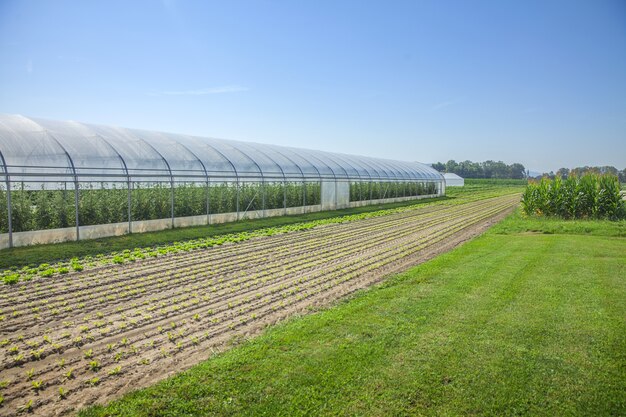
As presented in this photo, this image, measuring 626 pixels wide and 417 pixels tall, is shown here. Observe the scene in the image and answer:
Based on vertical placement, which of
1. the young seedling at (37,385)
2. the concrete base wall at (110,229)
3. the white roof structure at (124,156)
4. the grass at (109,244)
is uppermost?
the white roof structure at (124,156)

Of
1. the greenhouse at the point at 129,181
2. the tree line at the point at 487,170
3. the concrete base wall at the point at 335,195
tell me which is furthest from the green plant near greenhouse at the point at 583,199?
the tree line at the point at 487,170

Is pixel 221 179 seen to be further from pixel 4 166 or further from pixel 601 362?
pixel 601 362

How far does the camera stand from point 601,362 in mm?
4996

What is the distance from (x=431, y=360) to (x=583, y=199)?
2023cm

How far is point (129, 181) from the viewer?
16094 millimetres

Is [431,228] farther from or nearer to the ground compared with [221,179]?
nearer to the ground

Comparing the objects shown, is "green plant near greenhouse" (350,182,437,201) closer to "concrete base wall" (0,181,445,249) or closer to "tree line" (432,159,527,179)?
"concrete base wall" (0,181,445,249)

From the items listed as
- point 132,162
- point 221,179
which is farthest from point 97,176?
point 221,179

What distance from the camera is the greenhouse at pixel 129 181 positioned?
13.8 metres

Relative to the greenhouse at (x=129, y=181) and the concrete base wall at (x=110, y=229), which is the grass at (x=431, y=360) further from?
the greenhouse at (x=129, y=181)

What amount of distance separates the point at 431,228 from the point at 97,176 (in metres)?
13.7

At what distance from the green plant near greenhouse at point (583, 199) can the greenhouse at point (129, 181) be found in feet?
42.0

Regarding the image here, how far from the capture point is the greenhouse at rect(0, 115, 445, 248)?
13750 mm

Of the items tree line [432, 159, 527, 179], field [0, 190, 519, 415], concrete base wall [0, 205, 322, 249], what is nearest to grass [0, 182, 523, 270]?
concrete base wall [0, 205, 322, 249]
